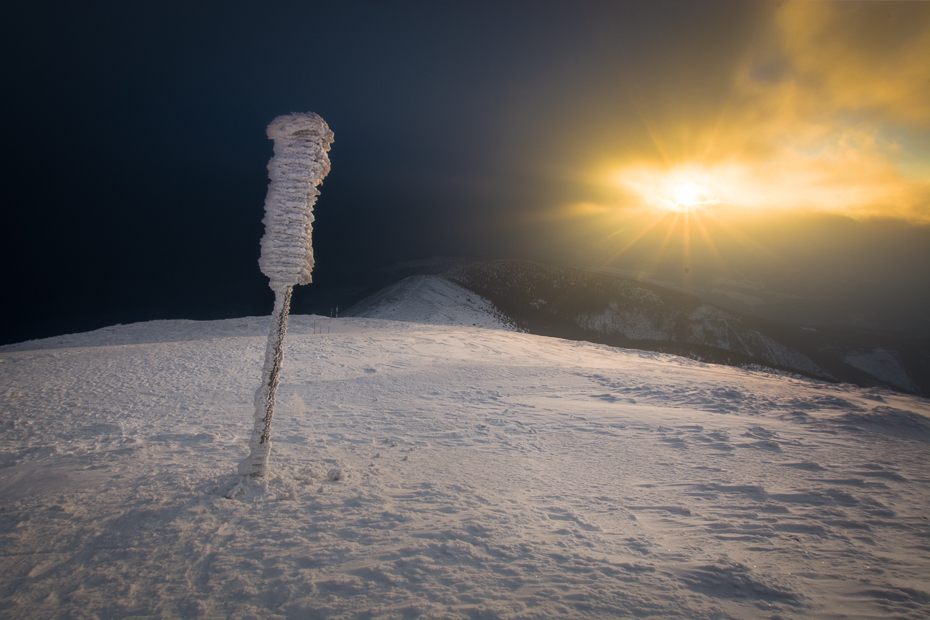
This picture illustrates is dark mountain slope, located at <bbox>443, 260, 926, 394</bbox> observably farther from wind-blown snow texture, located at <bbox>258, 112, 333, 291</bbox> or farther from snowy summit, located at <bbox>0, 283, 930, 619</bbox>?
wind-blown snow texture, located at <bbox>258, 112, 333, 291</bbox>

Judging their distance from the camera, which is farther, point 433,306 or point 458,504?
point 433,306

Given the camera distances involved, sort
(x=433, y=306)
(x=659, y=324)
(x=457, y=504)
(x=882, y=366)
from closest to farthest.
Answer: (x=457, y=504), (x=433, y=306), (x=659, y=324), (x=882, y=366)

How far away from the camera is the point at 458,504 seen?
4871mm

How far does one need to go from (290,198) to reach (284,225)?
0.36 meters

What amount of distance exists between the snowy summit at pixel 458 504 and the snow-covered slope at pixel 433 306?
71.0 ft

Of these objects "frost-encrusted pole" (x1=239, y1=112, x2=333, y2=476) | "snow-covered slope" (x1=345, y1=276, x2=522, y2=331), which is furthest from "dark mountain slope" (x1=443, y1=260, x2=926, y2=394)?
"frost-encrusted pole" (x1=239, y1=112, x2=333, y2=476)

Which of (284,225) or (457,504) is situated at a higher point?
(284,225)

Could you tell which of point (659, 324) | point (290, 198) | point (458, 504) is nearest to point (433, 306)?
point (659, 324)

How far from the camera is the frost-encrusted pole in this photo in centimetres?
492

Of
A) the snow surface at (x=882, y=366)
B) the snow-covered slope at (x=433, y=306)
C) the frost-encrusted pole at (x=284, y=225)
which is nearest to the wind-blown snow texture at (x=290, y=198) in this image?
the frost-encrusted pole at (x=284, y=225)

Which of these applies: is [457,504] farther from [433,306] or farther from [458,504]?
[433,306]

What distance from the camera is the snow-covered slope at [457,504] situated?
3318mm

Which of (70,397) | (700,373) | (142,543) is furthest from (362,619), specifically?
(700,373)

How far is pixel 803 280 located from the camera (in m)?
101
